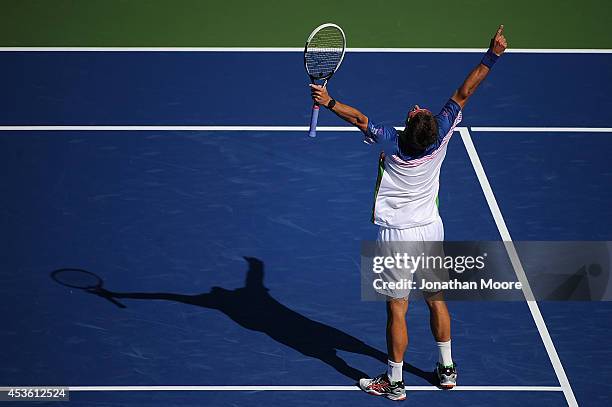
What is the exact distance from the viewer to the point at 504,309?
37.0 ft

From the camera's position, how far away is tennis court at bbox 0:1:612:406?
10469 millimetres

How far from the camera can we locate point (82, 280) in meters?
11.7

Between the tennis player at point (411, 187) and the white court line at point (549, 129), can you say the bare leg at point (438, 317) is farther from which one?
the white court line at point (549, 129)

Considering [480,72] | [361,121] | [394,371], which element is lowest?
[394,371]

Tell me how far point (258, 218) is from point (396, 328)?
10.7 feet

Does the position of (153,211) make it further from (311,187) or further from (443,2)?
(443,2)

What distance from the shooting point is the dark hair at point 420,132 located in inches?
364

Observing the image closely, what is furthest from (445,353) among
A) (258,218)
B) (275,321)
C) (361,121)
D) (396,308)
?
(258,218)

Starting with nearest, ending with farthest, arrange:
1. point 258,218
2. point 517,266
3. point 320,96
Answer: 1. point 320,96
2. point 517,266
3. point 258,218

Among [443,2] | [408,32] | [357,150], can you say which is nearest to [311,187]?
[357,150]

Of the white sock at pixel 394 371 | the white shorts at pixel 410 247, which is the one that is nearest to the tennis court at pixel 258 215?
the white sock at pixel 394 371

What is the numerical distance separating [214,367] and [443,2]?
8.87 meters

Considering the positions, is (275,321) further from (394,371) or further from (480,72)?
(480,72)

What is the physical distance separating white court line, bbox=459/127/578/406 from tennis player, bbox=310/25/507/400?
1.04 m
